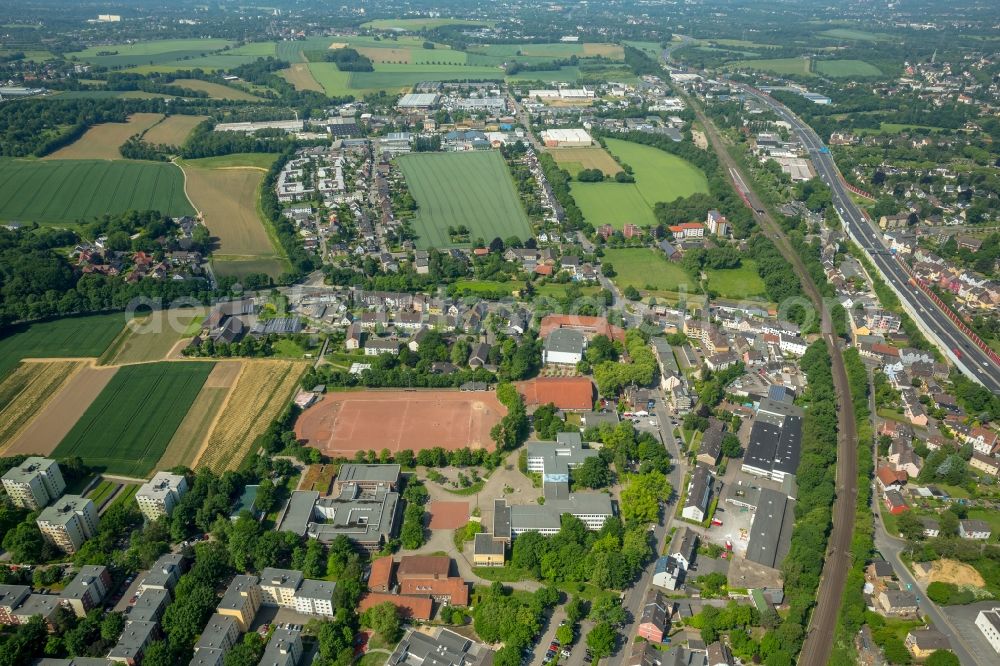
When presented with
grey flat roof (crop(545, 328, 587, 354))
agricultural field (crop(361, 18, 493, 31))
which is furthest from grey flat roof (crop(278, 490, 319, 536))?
agricultural field (crop(361, 18, 493, 31))

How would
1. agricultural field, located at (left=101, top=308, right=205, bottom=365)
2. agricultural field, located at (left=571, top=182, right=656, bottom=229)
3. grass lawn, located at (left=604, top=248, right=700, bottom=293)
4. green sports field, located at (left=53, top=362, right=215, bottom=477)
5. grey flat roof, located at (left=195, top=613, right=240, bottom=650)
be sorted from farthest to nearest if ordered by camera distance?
agricultural field, located at (left=571, top=182, right=656, bottom=229)
grass lawn, located at (left=604, top=248, right=700, bottom=293)
agricultural field, located at (left=101, top=308, right=205, bottom=365)
green sports field, located at (left=53, top=362, right=215, bottom=477)
grey flat roof, located at (left=195, top=613, right=240, bottom=650)

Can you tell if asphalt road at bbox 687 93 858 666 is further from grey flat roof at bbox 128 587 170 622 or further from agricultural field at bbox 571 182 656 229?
grey flat roof at bbox 128 587 170 622

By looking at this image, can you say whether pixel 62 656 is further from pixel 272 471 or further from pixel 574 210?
pixel 574 210

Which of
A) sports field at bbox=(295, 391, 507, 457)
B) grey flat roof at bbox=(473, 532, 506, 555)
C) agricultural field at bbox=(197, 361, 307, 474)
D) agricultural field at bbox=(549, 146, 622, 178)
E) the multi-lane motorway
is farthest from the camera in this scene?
agricultural field at bbox=(549, 146, 622, 178)

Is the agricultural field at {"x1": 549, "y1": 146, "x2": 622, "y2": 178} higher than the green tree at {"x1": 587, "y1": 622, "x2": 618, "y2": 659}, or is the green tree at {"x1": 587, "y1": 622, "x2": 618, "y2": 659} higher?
the agricultural field at {"x1": 549, "y1": 146, "x2": 622, "y2": 178}

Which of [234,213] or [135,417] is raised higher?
[234,213]

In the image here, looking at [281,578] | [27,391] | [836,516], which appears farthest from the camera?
[27,391]

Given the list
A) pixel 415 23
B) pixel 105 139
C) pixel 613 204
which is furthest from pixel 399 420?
pixel 415 23

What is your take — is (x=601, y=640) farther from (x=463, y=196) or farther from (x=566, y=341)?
(x=463, y=196)
